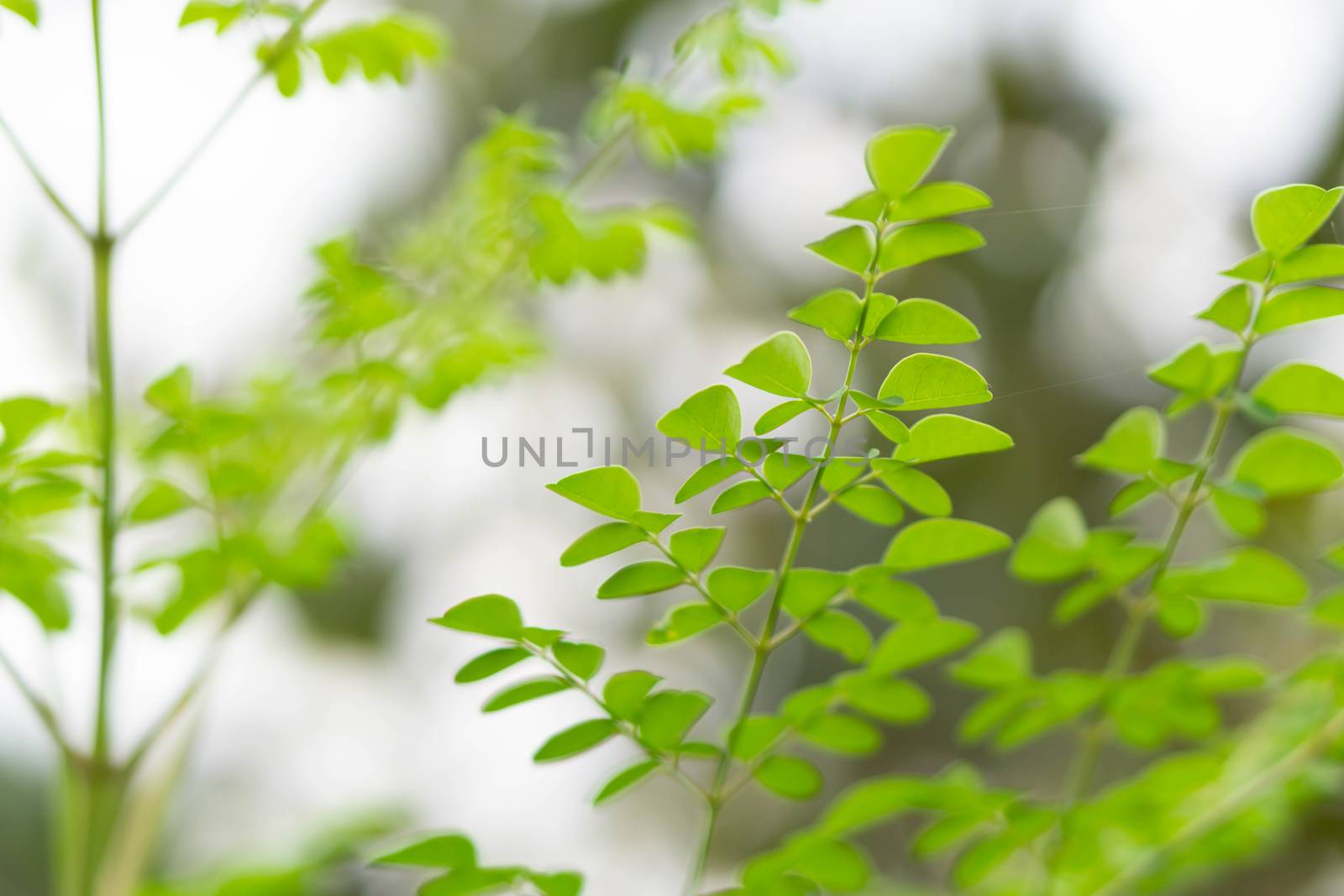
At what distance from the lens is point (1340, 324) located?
0.61 m

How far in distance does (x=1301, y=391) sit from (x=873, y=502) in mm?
171

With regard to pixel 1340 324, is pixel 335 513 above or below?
below

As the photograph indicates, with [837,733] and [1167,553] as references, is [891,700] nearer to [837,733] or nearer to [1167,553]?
[837,733]

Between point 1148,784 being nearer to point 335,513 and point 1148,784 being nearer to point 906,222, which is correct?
point 906,222

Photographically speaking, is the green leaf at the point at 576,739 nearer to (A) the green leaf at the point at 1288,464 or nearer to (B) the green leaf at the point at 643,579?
(B) the green leaf at the point at 643,579

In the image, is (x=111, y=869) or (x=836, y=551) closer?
(x=111, y=869)

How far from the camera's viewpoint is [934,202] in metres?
0.28

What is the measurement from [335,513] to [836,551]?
1.26m

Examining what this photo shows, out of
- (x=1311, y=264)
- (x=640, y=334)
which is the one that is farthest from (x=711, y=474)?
(x=640, y=334)

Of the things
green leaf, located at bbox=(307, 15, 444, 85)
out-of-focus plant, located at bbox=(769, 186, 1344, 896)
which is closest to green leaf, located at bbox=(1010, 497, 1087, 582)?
out-of-focus plant, located at bbox=(769, 186, 1344, 896)

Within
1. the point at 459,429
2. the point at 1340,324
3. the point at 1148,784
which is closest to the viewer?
the point at 1148,784

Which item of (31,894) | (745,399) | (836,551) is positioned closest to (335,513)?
(745,399)

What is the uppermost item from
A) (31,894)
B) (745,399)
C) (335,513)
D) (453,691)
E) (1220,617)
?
(745,399)

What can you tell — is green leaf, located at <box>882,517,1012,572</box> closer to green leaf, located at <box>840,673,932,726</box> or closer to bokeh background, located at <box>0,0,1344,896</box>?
green leaf, located at <box>840,673,932,726</box>
